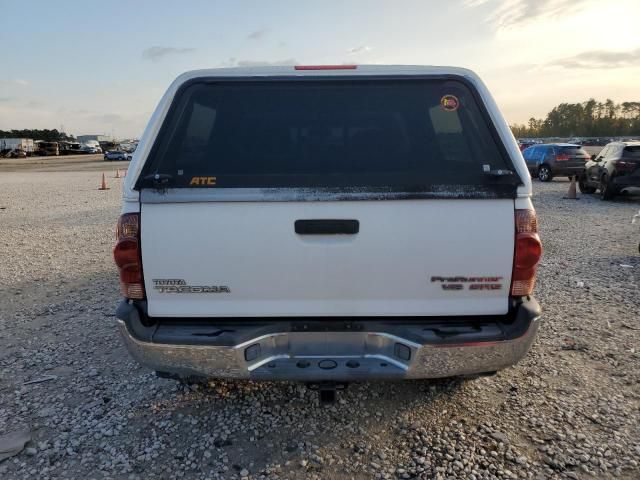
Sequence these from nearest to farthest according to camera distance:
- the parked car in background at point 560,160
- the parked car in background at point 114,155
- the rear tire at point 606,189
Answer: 1. the rear tire at point 606,189
2. the parked car in background at point 560,160
3. the parked car in background at point 114,155

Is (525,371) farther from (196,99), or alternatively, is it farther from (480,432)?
(196,99)

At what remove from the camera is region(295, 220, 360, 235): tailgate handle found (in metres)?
2.53

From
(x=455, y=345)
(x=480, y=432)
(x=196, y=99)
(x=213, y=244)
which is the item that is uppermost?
(x=196, y=99)

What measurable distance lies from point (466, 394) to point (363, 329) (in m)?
1.35

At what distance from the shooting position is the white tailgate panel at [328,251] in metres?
2.52

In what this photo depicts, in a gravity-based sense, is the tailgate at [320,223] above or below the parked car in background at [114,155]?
above

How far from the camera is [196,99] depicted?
286 cm

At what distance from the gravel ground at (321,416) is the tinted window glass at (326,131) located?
165 centimetres

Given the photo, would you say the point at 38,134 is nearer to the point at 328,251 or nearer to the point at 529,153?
the point at 529,153

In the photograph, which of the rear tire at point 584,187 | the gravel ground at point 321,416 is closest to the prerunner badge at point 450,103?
the gravel ground at point 321,416

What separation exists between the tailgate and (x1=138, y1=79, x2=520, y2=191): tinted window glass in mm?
11

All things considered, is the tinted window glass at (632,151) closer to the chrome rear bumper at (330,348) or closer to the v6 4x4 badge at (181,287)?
the chrome rear bumper at (330,348)

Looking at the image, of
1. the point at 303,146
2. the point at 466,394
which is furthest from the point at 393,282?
the point at 466,394

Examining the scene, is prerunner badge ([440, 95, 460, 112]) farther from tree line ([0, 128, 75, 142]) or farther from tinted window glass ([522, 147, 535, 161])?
tree line ([0, 128, 75, 142])
